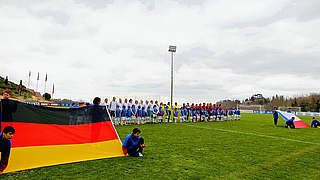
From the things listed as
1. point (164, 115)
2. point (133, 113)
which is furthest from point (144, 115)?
point (164, 115)

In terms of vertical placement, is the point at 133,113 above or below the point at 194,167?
above

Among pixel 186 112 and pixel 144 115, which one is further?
pixel 186 112

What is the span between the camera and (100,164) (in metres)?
5.02

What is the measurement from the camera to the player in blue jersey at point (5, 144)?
4027 mm

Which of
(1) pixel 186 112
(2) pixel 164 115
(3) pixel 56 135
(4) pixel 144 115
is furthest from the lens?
(1) pixel 186 112

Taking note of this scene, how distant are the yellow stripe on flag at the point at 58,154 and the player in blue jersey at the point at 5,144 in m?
0.13

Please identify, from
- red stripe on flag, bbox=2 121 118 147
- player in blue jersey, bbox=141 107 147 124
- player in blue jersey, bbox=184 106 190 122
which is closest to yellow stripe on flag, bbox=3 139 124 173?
red stripe on flag, bbox=2 121 118 147

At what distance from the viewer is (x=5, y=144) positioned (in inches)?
159

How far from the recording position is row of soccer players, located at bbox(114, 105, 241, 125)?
15106 millimetres

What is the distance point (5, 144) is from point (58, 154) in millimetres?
1201

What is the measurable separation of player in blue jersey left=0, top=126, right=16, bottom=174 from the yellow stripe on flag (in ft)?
0.42

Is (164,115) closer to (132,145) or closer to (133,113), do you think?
(133,113)

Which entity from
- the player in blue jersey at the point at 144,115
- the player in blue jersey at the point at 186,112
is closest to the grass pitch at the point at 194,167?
the player in blue jersey at the point at 144,115

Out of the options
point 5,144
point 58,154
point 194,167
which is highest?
point 5,144
